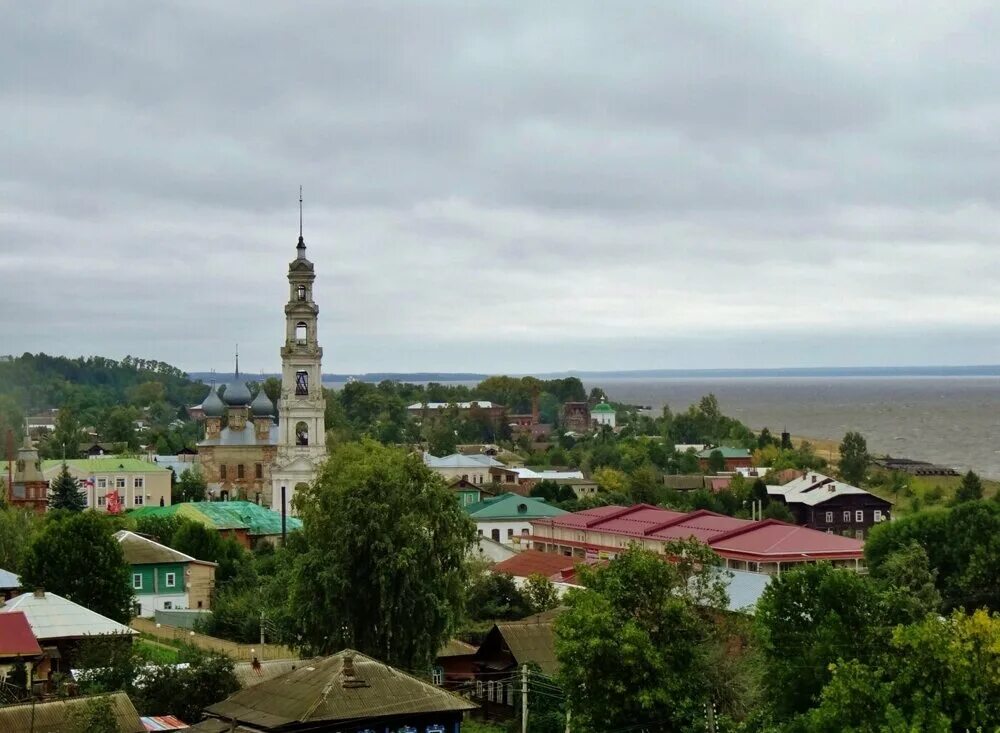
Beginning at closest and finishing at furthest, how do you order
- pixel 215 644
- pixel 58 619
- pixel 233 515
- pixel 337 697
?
pixel 337 697
pixel 58 619
pixel 215 644
pixel 233 515

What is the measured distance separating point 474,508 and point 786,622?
5520 cm

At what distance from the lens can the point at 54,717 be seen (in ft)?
94.2

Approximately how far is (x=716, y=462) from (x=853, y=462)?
18.2 m

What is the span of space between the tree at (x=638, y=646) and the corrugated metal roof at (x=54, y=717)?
27.3ft

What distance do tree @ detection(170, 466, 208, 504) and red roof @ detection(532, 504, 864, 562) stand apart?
3029cm

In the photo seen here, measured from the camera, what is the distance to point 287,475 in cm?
8306

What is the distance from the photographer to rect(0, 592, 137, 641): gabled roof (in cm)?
3850

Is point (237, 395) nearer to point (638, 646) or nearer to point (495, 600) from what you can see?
point (495, 600)

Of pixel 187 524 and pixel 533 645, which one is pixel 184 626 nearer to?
pixel 187 524

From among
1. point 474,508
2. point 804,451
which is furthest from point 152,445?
point 474,508

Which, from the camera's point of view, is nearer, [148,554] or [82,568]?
[82,568]

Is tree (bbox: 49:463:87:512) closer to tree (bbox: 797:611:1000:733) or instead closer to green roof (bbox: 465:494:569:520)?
green roof (bbox: 465:494:569:520)

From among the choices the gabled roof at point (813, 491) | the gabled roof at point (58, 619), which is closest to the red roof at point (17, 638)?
the gabled roof at point (58, 619)

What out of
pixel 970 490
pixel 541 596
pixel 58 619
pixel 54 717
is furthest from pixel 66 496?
pixel 54 717
